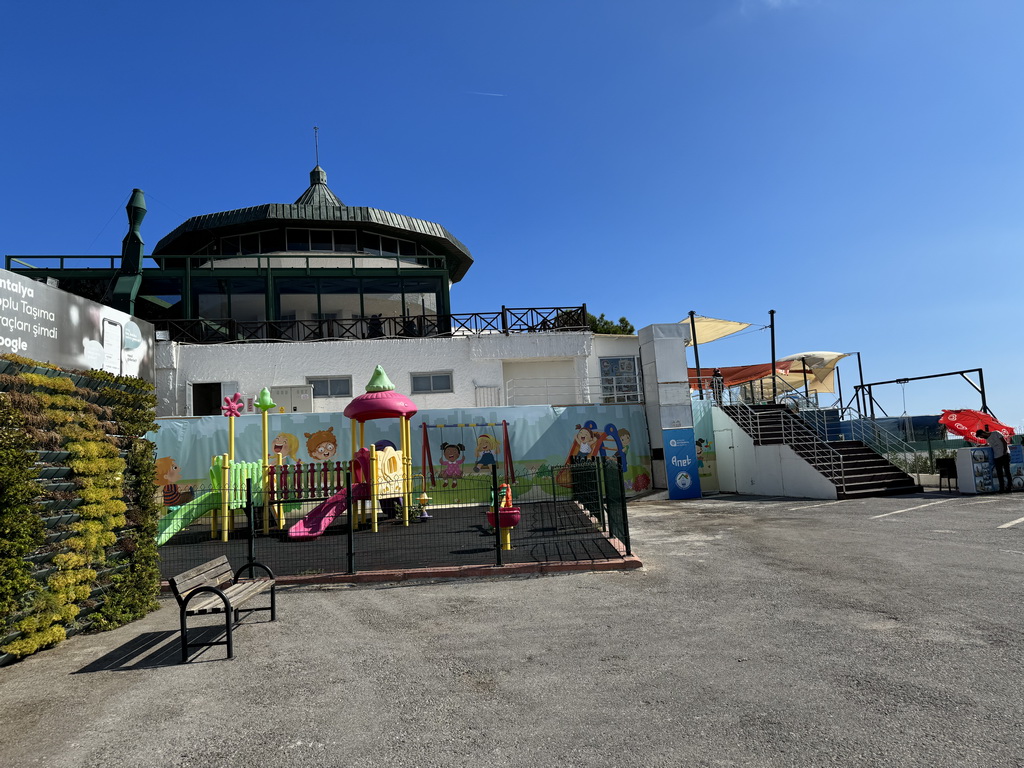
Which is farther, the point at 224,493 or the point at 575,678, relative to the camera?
the point at 224,493

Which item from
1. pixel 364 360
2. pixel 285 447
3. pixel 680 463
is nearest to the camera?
pixel 285 447

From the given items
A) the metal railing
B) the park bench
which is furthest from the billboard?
the metal railing

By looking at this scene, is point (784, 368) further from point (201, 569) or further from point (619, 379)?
point (201, 569)

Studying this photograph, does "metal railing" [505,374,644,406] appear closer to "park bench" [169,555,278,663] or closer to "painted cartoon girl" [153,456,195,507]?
"painted cartoon girl" [153,456,195,507]

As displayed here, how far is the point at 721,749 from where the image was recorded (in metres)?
3.66

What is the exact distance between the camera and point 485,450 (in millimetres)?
18641

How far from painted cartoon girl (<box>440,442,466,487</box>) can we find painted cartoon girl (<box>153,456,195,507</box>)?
6.52m

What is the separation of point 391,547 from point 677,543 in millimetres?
4800

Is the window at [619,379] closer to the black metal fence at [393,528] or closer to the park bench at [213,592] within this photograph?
the black metal fence at [393,528]

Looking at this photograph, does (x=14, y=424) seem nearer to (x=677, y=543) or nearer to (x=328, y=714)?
(x=328, y=714)

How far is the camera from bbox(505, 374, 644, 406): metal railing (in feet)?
71.5

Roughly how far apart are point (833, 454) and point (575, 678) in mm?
15832

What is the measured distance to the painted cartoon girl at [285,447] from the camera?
1819cm

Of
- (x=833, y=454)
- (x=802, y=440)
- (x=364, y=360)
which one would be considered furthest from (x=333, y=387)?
(x=833, y=454)
